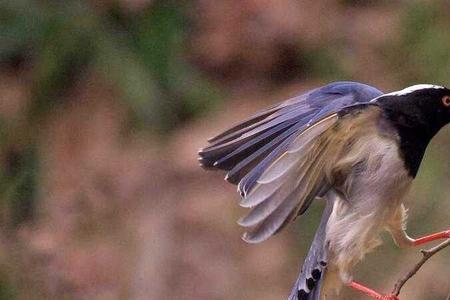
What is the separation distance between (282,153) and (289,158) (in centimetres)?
2

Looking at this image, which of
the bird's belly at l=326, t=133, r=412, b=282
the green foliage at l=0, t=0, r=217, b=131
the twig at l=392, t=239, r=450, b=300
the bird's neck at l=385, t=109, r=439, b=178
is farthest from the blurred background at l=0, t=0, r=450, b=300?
the twig at l=392, t=239, r=450, b=300

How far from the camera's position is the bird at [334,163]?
133 inches

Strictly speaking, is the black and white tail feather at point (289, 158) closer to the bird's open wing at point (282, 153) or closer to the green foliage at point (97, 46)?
the bird's open wing at point (282, 153)

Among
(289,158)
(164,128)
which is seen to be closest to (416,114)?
(289,158)

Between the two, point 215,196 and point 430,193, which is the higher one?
point 215,196

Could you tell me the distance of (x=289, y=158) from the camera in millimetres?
3400

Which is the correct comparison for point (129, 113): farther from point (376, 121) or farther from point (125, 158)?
point (376, 121)

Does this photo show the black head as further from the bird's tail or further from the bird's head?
the bird's tail

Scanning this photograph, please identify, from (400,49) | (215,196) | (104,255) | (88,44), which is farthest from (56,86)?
(400,49)

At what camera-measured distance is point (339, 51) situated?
887cm

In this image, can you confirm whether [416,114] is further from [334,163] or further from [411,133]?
[334,163]

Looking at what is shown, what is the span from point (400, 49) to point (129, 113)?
5.43 feet

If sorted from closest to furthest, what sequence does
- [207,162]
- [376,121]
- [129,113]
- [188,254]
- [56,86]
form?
[376,121] < [207,162] < [56,86] < [129,113] < [188,254]

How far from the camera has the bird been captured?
11.1 ft
